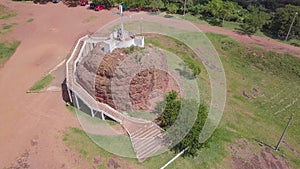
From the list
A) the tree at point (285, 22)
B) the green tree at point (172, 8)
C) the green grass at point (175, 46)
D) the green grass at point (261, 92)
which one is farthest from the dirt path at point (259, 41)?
the green grass at point (175, 46)

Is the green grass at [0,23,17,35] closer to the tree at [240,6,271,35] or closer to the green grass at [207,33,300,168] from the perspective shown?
the green grass at [207,33,300,168]

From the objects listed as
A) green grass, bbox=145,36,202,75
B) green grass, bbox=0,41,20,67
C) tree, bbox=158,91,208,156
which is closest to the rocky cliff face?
tree, bbox=158,91,208,156

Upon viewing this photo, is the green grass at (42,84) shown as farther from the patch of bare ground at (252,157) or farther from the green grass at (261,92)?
the patch of bare ground at (252,157)

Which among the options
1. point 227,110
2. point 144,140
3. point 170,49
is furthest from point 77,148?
point 170,49

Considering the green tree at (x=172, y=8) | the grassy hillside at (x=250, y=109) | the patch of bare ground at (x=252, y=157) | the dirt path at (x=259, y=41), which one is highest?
the green tree at (x=172, y=8)

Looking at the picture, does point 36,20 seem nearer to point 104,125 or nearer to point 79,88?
point 79,88
